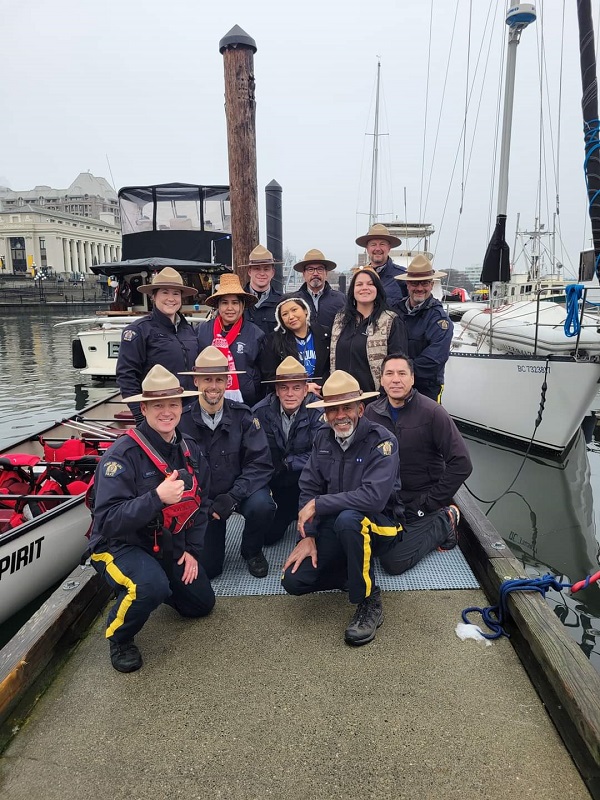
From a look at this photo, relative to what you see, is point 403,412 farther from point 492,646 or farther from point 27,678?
point 27,678

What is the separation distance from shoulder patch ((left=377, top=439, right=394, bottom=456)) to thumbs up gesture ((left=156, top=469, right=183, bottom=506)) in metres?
1.10

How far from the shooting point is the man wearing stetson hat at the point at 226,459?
3.30 m

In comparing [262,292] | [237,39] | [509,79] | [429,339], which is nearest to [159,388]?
[262,292]

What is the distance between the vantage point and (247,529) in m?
3.50

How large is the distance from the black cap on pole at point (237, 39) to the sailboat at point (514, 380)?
3.93 meters

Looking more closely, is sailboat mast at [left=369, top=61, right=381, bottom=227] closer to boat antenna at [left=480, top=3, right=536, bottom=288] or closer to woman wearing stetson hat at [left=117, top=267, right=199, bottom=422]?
boat antenna at [left=480, top=3, right=536, bottom=288]

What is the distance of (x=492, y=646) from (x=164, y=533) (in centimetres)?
174

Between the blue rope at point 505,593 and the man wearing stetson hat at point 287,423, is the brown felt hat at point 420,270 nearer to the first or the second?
the man wearing stetson hat at point 287,423

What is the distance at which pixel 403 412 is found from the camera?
348cm

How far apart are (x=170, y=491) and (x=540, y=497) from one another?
20.3 ft

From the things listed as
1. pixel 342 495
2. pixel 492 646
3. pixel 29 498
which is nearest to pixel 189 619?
pixel 342 495

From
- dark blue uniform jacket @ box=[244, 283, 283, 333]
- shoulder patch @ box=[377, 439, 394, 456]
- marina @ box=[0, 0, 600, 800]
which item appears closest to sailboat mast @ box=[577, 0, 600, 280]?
marina @ box=[0, 0, 600, 800]

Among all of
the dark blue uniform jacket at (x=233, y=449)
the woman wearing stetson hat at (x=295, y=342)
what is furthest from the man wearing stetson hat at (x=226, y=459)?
the woman wearing stetson hat at (x=295, y=342)

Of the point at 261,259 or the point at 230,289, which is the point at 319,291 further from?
the point at 230,289
